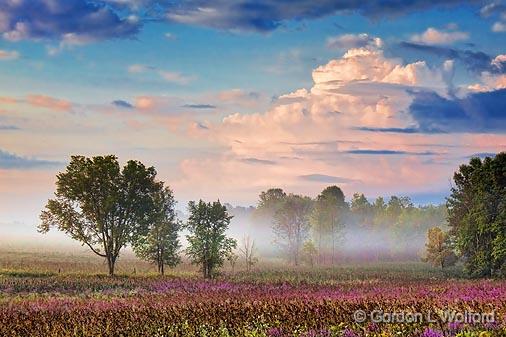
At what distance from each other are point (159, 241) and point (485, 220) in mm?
32438

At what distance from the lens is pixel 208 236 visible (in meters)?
50.3

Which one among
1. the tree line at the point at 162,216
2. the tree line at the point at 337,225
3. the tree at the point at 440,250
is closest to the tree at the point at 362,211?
the tree line at the point at 337,225

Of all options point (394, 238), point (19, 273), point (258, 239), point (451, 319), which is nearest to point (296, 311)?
point (451, 319)

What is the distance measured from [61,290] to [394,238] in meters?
115

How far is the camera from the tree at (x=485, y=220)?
52.3 m

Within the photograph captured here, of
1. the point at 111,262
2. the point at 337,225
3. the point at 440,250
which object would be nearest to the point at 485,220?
the point at 440,250

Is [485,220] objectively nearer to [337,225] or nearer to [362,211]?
[337,225]

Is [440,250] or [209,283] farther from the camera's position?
[440,250]

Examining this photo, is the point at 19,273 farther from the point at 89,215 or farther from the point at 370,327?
the point at 370,327

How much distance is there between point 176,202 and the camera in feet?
192

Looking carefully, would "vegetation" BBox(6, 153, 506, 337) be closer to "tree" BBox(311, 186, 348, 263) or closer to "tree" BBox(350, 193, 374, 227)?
"tree" BBox(311, 186, 348, 263)
